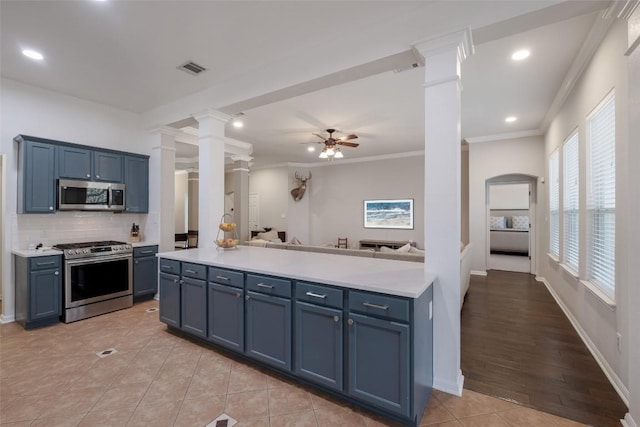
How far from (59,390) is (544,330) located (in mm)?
4767

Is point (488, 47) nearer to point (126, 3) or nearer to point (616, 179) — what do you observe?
point (616, 179)

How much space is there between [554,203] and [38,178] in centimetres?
751

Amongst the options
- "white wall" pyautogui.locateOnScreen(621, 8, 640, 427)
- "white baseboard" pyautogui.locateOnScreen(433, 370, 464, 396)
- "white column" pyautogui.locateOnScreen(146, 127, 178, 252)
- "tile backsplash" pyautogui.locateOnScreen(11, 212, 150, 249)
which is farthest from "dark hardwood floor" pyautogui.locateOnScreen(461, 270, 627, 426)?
"tile backsplash" pyautogui.locateOnScreen(11, 212, 150, 249)

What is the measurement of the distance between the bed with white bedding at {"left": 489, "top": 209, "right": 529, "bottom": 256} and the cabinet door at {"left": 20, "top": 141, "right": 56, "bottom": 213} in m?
9.88

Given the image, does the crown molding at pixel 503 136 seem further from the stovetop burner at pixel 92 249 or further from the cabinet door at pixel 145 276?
the stovetop burner at pixel 92 249

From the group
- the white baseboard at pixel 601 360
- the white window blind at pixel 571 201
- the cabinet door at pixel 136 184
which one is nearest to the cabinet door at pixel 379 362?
the white baseboard at pixel 601 360

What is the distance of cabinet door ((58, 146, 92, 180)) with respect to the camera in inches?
148

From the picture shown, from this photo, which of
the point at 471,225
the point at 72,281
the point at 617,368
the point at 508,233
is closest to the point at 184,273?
the point at 72,281

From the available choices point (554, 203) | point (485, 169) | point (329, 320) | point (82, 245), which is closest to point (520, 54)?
point (554, 203)

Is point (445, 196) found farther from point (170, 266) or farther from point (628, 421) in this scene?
point (170, 266)

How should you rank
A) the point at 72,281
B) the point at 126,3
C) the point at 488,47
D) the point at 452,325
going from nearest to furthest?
the point at 452,325 < the point at 126,3 < the point at 488,47 < the point at 72,281

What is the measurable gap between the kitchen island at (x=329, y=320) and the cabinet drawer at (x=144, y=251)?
5.86 feet

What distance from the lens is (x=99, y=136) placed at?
14.2 ft

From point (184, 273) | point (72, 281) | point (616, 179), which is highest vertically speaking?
point (616, 179)
